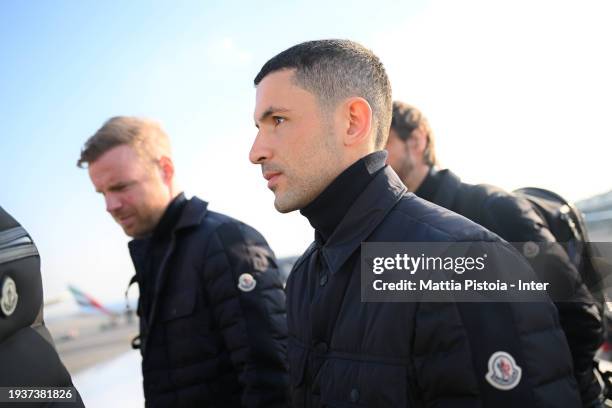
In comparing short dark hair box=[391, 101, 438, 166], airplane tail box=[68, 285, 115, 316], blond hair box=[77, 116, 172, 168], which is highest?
short dark hair box=[391, 101, 438, 166]

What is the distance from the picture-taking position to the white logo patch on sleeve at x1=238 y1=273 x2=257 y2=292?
104 inches

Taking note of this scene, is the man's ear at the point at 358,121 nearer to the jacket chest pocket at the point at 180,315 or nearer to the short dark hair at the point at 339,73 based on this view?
the short dark hair at the point at 339,73

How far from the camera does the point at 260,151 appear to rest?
1.84 meters

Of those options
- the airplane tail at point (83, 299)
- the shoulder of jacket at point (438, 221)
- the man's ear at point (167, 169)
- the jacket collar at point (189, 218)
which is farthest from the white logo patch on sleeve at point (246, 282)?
the airplane tail at point (83, 299)

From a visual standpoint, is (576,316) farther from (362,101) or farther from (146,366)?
(146,366)

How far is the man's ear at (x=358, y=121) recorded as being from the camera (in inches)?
71.2

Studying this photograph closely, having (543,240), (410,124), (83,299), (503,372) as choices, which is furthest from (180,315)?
(83,299)

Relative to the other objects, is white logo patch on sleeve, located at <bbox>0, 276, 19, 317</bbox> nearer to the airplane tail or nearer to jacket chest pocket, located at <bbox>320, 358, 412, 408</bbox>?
jacket chest pocket, located at <bbox>320, 358, 412, 408</bbox>

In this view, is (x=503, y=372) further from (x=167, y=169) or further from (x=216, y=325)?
(x=167, y=169)

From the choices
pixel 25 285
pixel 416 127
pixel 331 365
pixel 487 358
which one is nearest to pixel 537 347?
pixel 487 358

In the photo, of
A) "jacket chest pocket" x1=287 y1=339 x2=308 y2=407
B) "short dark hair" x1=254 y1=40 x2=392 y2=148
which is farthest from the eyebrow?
"jacket chest pocket" x1=287 y1=339 x2=308 y2=407

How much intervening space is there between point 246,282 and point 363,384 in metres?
1.36

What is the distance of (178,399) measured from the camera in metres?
2.61

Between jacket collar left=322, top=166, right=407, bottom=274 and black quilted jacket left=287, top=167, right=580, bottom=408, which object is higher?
jacket collar left=322, top=166, right=407, bottom=274
